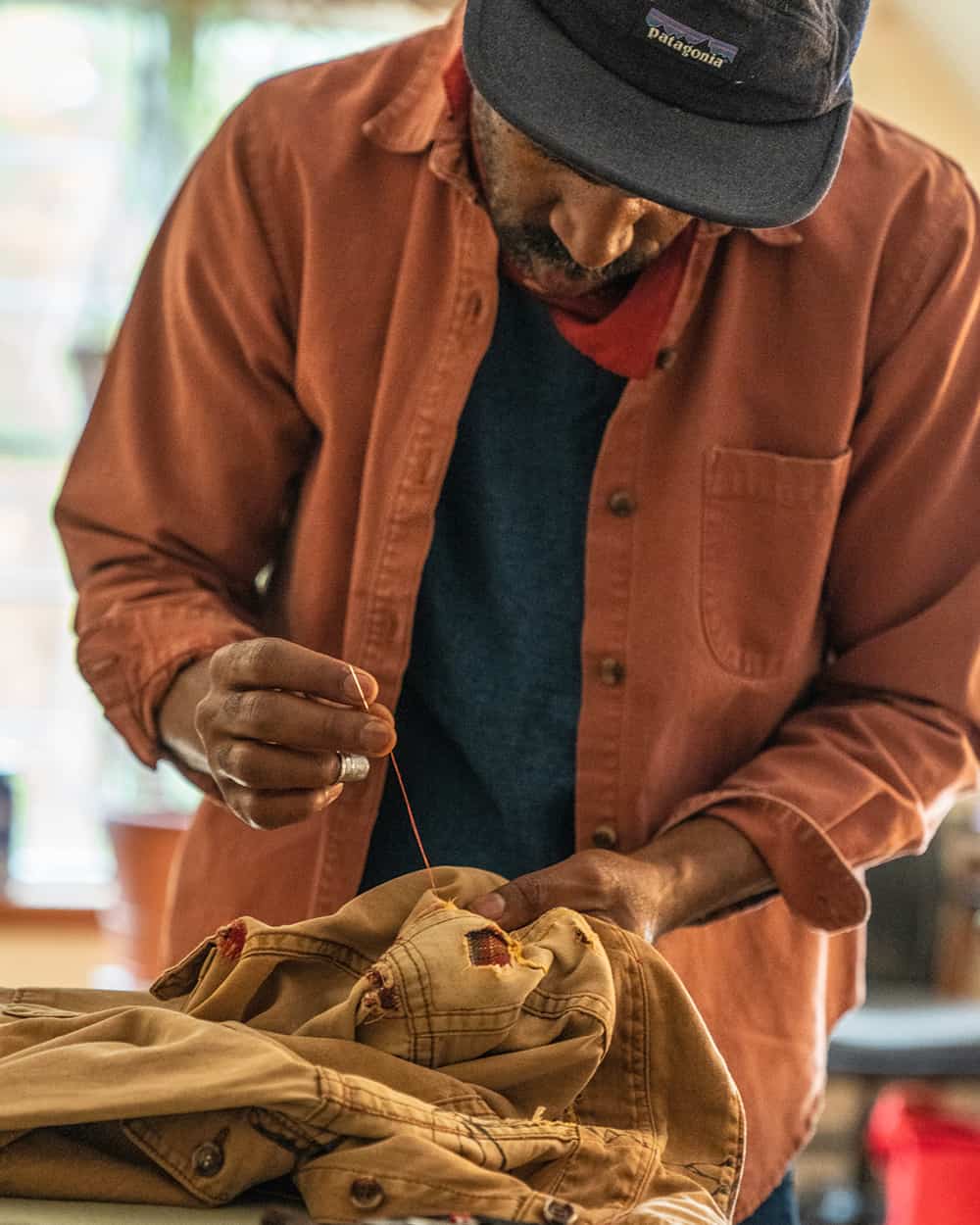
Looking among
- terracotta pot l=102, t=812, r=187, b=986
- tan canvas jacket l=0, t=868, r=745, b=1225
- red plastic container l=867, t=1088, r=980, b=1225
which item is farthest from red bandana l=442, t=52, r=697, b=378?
red plastic container l=867, t=1088, r=980, b=1225

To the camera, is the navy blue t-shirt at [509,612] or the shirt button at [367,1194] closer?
the shirt button at [367,1194]

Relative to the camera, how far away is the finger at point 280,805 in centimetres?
103

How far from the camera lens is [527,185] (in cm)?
114

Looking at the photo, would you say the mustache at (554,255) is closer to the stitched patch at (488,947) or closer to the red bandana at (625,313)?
the red bandana at (625,313)

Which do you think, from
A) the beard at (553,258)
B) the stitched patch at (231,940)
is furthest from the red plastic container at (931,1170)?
the stitched patch at (231,940)

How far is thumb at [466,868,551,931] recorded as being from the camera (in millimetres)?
946

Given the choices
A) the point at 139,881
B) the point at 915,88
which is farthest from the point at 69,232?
the point at 915,88

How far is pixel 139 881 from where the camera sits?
2.76 metres

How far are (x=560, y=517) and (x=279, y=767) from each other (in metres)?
0.34

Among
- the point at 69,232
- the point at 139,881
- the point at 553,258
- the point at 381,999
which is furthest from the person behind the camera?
the point at 69,232

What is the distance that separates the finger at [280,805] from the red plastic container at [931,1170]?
2230 millimetres

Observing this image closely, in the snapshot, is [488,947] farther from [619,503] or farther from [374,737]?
[619,503]

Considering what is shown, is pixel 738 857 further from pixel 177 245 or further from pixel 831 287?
pixel 177 245

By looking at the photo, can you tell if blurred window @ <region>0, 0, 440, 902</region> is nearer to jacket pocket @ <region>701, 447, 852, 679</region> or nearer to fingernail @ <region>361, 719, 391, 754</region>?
jacket pocket @ <region>701, 447, 852, 679</region>
